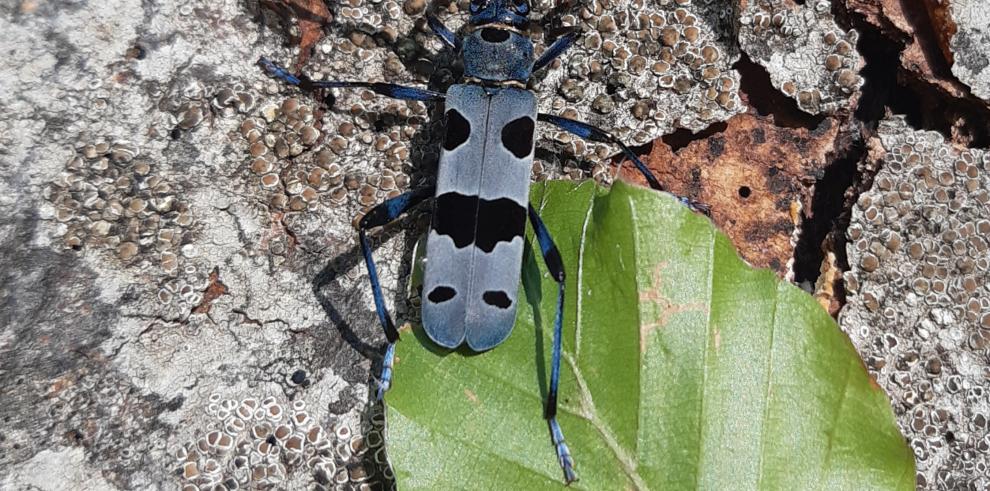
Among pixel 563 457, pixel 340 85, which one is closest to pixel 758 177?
pixel 563 457

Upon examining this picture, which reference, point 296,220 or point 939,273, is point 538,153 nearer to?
point 296,220

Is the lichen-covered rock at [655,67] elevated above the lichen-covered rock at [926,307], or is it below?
above

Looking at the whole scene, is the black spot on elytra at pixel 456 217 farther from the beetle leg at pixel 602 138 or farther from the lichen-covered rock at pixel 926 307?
the lichen-covered rock at pixel 926 307

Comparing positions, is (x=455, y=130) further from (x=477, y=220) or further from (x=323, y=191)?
(x=323, y=191)

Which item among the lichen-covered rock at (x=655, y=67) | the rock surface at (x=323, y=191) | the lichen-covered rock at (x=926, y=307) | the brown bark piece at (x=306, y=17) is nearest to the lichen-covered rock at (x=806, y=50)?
the rock surface at (x=323, y=191)

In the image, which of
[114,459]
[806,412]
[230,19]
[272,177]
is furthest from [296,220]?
[806,412]

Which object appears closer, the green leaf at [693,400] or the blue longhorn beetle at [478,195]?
the green leaf at [693,400]
